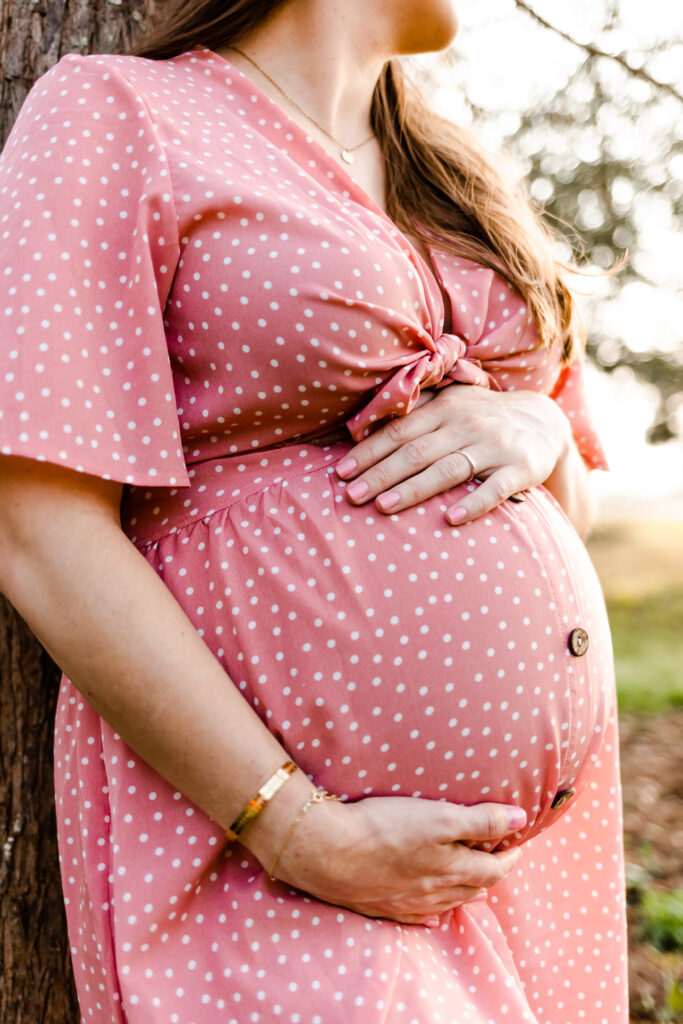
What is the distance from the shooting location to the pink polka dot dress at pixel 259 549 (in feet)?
3.42

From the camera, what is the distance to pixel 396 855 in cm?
105

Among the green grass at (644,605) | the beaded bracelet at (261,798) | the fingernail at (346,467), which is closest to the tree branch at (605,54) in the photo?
the fingernail at (346,467)

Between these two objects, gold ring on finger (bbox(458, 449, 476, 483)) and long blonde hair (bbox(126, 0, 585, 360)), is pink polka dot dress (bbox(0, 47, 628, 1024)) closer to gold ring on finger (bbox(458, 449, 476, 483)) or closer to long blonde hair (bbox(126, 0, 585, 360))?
gold ring on finger (bbox(458, 449, 476, 483))

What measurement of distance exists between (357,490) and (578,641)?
0.35 m

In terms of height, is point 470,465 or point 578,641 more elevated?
point 470,465

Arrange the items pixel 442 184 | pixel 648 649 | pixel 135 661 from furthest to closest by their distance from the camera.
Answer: pixel 648 649, pixel 442 184, pixel 135 661

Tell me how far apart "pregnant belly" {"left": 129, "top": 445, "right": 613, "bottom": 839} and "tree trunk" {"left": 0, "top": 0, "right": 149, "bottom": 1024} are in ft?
1.61

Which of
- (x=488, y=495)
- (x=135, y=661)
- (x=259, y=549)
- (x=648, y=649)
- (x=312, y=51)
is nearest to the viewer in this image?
(x=135, y=661)

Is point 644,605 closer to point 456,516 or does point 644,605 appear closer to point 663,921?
point 663,921

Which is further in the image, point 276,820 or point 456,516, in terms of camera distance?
point 456,516

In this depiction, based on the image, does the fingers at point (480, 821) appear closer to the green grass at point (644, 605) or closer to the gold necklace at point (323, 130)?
the gold necklace at point (323, 130)

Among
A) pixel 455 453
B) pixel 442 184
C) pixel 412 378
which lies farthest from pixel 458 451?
pixel 442 184

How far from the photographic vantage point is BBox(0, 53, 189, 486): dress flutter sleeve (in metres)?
1.01

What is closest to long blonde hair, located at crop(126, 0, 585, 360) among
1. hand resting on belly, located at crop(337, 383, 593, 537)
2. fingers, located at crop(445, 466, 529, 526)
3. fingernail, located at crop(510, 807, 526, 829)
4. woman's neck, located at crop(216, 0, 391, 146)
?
woman's neck, located at crop(216, 0, 391, 146)
